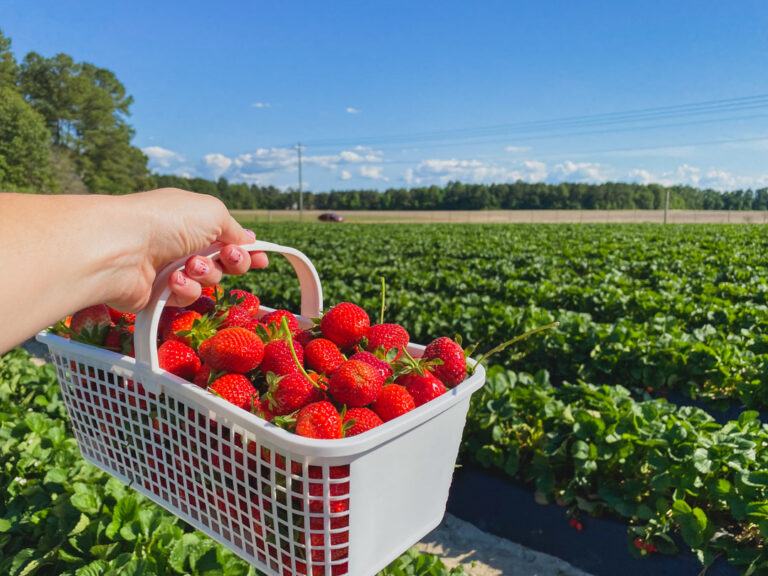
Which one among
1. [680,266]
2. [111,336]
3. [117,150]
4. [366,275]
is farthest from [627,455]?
[117,150]

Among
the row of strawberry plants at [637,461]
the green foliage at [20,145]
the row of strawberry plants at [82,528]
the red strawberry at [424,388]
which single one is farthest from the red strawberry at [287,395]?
the green foliage at [20,145]

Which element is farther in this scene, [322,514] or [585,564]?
[585,564]

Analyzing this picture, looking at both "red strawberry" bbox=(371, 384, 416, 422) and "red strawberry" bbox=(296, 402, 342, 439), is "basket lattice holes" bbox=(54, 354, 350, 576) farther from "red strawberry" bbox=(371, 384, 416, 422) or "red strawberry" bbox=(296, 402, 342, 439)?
"red strawberry" bbox=(371, 384, 416, 422)

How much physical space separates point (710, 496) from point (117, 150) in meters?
62.4

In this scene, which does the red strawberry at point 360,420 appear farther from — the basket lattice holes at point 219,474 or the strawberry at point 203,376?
the strawberry at point 203,376

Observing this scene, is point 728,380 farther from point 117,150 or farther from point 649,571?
point 117,150

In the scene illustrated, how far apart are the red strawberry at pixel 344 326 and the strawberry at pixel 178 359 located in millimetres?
351

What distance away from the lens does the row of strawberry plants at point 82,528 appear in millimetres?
1996

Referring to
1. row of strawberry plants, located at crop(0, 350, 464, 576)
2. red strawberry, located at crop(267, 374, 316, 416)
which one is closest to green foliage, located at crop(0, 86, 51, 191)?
row of strawberry plants, located at crop(0, 350, 464, 576)

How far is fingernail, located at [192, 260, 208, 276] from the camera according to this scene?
1390mm

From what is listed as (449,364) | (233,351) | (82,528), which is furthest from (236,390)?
(82,528)

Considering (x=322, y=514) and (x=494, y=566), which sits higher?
(x=322, y=514)

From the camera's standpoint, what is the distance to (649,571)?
270 centimetres

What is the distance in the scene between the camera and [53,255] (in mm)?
1095
